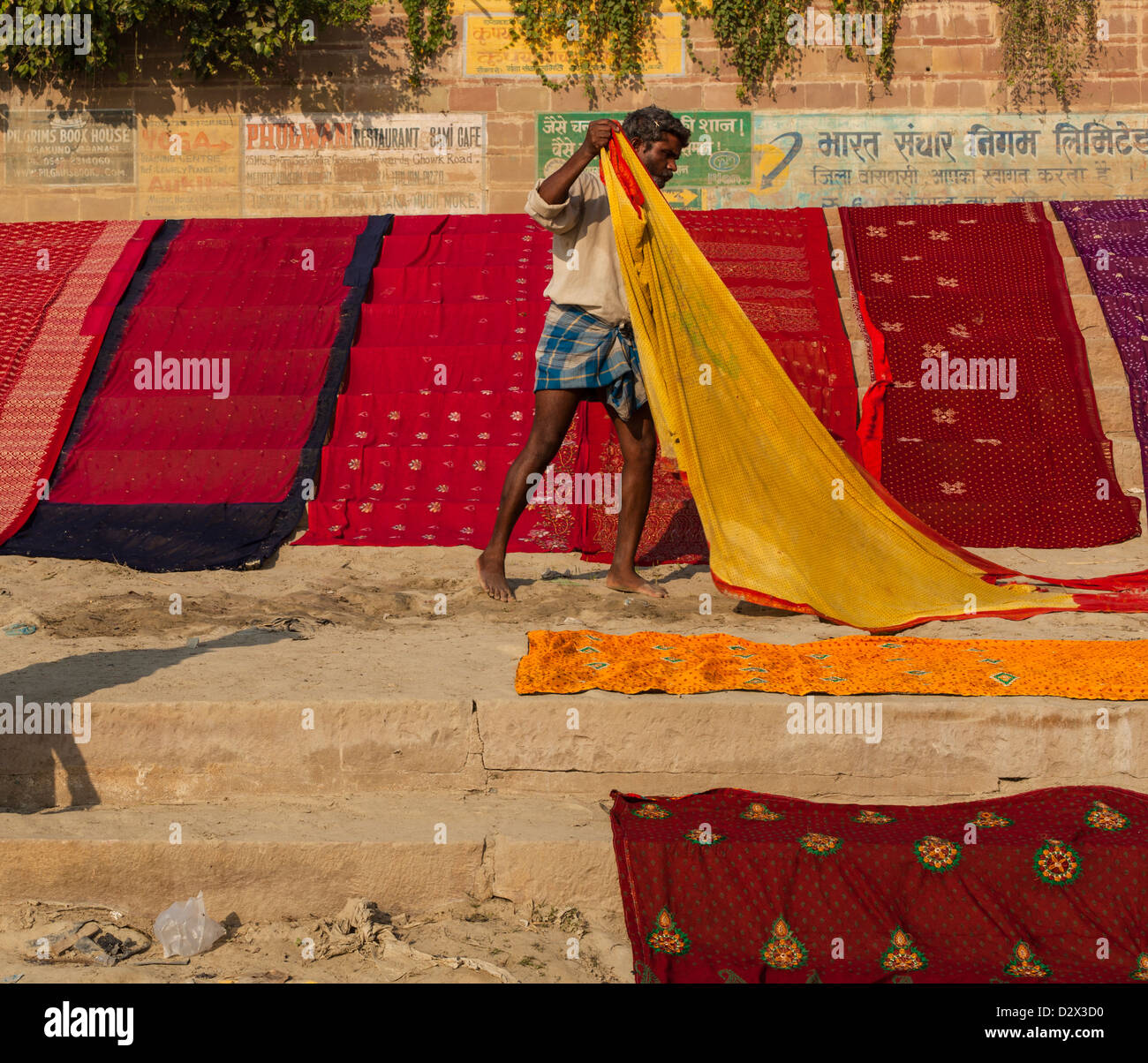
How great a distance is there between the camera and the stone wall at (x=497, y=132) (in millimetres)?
9180

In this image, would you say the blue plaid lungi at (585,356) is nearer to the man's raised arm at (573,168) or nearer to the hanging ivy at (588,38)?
the man's raised arm at (573,168)

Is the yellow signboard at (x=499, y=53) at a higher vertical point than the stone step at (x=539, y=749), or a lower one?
higher

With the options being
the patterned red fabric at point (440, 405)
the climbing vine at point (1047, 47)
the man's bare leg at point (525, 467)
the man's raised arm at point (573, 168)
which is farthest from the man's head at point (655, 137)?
the climbing vine at point (1047, 47)

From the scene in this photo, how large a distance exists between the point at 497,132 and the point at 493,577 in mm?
6362

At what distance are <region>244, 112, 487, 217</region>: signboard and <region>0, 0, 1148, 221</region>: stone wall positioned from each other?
0.01m

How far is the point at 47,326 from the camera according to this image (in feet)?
21.5

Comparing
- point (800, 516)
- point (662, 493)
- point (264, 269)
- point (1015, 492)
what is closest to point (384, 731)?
point (800, 516)

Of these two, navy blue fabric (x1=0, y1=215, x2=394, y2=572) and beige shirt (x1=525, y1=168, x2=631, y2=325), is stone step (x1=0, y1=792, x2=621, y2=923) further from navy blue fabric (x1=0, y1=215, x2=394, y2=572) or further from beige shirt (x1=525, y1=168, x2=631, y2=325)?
navy blue fabric (x1=0, y1=215, x2=394, y2=572)

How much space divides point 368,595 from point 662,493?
1656 mm

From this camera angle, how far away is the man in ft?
13.0

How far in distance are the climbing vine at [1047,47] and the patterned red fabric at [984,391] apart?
2.84 meters

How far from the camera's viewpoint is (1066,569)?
452 centimetres

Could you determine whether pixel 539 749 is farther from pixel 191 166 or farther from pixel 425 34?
pixel 191 166

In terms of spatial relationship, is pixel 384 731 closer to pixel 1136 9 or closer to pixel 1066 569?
pixel 1066 569
